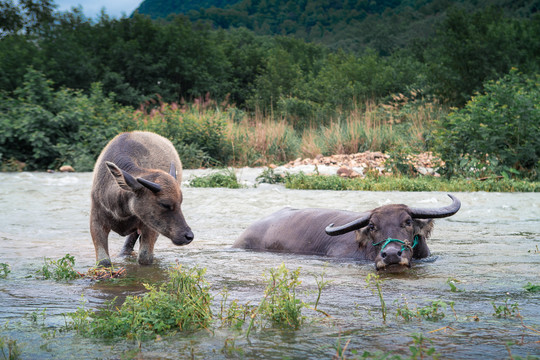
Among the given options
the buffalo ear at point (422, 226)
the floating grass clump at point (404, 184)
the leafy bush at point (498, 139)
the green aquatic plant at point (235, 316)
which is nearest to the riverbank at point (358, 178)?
the floating grass clump at point (404, 184)

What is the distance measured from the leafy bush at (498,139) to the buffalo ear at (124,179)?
900 cm

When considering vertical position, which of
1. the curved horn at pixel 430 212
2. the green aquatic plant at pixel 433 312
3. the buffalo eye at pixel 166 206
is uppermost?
the buffalo eye at pixel 166 206

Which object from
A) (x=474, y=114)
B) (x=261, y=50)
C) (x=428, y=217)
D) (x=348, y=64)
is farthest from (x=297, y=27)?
(x=428, y=217)

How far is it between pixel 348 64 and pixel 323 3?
54.5m

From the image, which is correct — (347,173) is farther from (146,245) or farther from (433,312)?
(433,312)

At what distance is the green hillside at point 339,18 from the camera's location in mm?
61406

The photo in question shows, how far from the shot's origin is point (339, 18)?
7744 centimetres

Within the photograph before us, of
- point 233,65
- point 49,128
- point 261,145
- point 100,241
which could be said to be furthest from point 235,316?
point 233,65

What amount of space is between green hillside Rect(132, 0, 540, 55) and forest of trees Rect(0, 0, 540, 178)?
18.1 m

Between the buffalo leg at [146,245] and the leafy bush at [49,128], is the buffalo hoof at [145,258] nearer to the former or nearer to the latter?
the buffalo leg at [146,245]

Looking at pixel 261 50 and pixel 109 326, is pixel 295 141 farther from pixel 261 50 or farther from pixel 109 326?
pixel 261 50

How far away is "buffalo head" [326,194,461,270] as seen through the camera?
5884mm

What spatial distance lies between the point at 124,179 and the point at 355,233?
2741 millimetres

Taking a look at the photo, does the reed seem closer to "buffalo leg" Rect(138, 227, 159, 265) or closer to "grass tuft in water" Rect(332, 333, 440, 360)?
"buffalo leg" Rect(138, 227, 159, 265)
